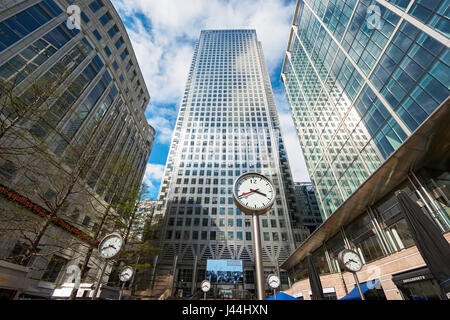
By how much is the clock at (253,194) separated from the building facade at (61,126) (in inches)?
348

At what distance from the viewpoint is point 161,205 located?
160 feet

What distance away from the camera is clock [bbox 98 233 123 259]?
8323 millimetres

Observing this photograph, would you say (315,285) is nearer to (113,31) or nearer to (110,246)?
(110,246)

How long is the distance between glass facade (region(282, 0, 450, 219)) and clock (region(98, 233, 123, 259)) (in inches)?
884

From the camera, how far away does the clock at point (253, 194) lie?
488 centimetres

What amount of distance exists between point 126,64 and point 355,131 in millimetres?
38159

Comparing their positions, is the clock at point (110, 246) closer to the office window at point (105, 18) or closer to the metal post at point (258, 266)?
the metal post at point (258, 266)

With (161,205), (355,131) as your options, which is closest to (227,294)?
(161,205)

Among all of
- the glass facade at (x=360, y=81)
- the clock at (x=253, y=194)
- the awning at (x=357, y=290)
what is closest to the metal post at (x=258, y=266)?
the clock at (x=253, y=194)

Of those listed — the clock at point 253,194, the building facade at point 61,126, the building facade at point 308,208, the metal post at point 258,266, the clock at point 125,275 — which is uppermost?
the building facade at point 308,208

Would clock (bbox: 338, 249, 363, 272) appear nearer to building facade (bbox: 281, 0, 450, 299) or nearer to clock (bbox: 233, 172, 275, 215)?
building facade (bbox: 281, 0, 450, 299)

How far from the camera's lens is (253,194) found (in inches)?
198

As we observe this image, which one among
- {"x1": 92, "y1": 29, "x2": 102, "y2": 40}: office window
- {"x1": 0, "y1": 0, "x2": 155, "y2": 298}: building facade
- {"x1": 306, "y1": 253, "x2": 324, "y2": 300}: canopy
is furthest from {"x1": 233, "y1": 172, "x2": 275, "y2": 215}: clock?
{"x1": 92, "y1": 29, "x2": 102, "y2": 40}: office window
